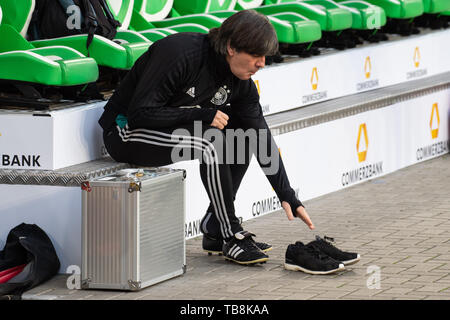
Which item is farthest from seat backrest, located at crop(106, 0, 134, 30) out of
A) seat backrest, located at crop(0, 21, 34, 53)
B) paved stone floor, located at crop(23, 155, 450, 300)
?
paved stone floor, located at crop(23, 155, 450, 300)

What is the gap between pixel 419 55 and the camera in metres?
8.56

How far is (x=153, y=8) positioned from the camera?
727cm

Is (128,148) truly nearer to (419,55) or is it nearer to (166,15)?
(166,15)

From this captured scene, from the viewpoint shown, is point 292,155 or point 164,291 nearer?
point 164,291

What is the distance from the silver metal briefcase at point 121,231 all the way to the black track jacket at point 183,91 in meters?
0.31

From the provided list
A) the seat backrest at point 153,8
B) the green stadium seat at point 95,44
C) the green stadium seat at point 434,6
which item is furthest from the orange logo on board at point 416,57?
the green stadium seat at point 95,44

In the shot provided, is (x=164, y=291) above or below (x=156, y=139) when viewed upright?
below

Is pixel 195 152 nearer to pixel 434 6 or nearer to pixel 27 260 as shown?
pixel 27 260

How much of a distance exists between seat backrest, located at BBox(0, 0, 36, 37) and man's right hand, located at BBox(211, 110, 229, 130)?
1.63 metres

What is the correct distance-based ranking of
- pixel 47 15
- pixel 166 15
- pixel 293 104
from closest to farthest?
pixel 47 15, pixel 293 104, pixel 166 15

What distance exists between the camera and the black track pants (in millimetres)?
4660
